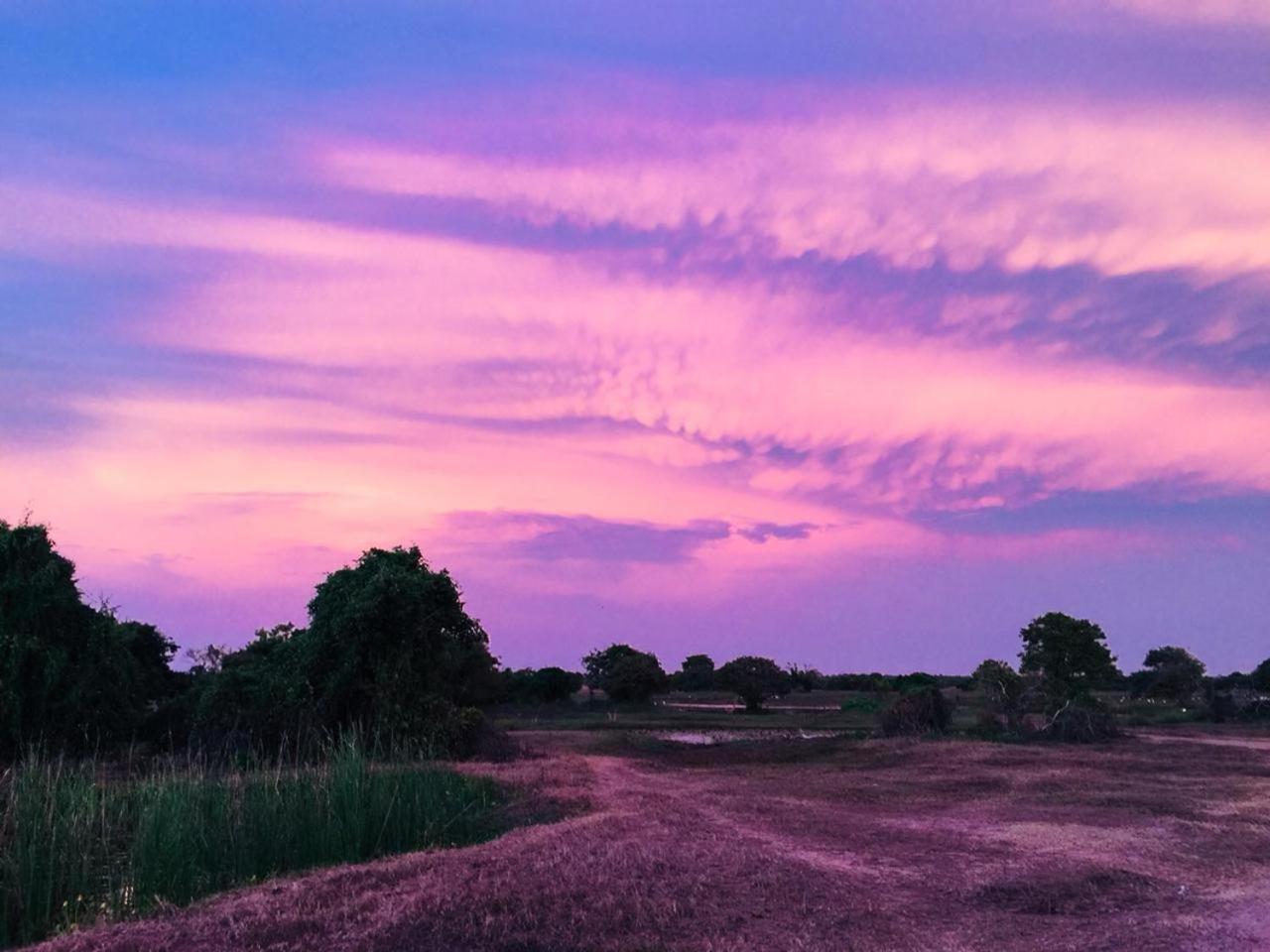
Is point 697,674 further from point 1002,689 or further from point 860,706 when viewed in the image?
point 1002,689

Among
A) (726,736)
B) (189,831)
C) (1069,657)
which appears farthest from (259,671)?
(1069,657)

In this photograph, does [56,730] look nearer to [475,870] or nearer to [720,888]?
[475,870]

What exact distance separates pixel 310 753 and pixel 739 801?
29.2 feet

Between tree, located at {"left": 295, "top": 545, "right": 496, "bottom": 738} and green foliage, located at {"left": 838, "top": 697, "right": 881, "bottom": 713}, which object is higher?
tree, located at {"left": 295, "top": 545, "right": 496, "bottom": 738}

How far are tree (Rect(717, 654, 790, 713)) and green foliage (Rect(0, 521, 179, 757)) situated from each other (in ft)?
131

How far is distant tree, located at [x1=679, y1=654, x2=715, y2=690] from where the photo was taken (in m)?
81.4

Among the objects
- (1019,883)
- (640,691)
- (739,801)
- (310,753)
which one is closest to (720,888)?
(1019,883)

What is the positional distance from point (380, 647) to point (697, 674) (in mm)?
60661

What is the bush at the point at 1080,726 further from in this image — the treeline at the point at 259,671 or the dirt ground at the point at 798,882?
the treeline at the point at 259,671

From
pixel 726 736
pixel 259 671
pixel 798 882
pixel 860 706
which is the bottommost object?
pixel 798 882

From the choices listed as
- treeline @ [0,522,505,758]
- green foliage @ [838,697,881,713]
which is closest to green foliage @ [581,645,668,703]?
green foliage @ [838,697,881,713]

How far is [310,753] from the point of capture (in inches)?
831

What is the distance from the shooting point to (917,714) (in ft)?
112

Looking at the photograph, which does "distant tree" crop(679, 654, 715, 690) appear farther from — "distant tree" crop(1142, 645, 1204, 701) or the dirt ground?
the dirt ground
